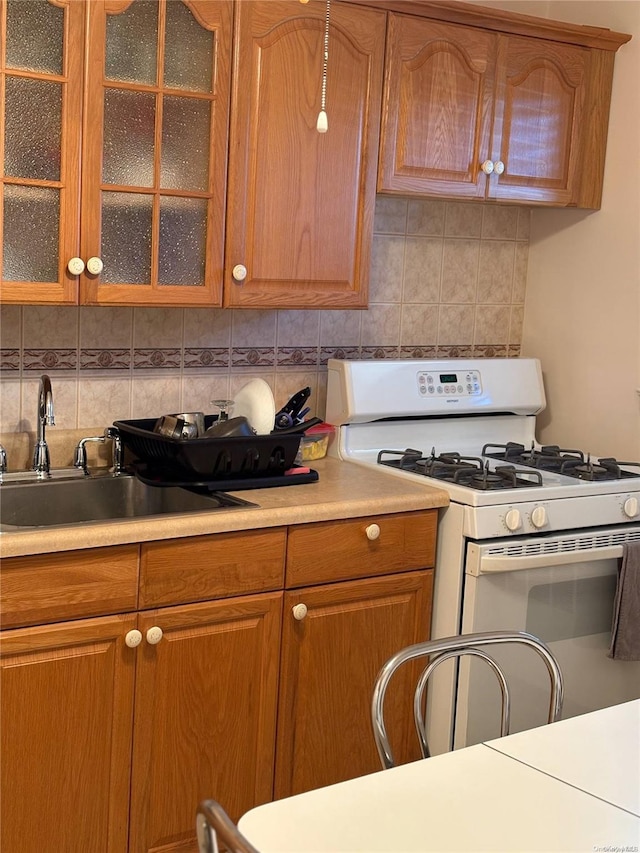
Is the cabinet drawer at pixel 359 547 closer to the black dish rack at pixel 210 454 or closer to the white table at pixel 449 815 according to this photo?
the black dish rack at pixel 210 454

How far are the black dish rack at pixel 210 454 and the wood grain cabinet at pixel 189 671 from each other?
0.84 ft

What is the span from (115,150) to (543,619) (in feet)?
5.09

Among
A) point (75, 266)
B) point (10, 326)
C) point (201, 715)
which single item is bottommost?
point (201, 715)

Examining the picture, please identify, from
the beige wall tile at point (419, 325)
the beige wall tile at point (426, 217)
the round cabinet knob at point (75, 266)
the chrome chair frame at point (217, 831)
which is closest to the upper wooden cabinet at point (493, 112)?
the beige wall tile at point (426, 217)

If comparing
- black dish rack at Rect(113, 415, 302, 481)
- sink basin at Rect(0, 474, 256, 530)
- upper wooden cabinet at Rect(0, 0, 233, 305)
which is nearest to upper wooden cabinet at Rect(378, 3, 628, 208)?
upper wooden cabinet at Rect(0, 0, 233, 305)

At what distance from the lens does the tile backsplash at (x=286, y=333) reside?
2686mm

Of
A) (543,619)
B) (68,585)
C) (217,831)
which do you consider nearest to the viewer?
(217,831)

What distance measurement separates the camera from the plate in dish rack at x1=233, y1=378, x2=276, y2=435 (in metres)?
2.68

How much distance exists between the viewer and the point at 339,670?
253cm

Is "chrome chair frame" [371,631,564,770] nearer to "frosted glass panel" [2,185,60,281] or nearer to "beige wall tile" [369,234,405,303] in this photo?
"frosted glass panel" [2,185,60,281]

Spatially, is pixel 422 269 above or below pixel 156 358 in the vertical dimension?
above

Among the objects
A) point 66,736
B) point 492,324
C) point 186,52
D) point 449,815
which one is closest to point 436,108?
point 186,52

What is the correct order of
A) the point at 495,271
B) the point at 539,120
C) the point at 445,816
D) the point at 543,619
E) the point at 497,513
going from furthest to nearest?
the point at 495,271 < the point at 539,120 < the point at 543,619 < the point at 497,513 < the point at 445,816

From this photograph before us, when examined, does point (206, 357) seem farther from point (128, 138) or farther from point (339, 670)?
point (339, 670)
